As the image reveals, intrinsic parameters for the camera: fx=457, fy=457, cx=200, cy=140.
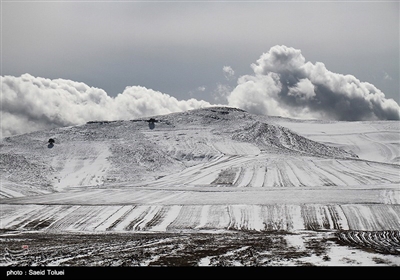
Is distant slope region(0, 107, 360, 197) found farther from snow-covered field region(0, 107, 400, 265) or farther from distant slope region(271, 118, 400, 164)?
distant slope region(271, 118, 400, 164)

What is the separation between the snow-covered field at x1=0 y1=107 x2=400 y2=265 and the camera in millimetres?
30766

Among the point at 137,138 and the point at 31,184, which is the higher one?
the point at 137,138

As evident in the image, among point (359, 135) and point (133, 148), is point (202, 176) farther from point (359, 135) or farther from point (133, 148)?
point (359, 135)

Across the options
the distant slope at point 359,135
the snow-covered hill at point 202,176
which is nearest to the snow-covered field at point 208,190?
the snow-covered hill at point 202,176

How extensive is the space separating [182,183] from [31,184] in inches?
999

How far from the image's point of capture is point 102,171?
88.1 m

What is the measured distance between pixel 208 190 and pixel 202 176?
46.3ft

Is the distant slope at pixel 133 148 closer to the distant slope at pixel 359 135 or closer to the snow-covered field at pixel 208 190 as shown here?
the snow-covered field at pixel 208 190

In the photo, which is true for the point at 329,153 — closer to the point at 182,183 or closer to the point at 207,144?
the point at 207,144

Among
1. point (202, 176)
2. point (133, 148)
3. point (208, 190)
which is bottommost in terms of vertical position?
point (208, 190)

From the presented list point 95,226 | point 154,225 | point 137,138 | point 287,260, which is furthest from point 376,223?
point 137,138

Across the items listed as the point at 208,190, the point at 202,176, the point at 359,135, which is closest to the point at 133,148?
the point at 202,176

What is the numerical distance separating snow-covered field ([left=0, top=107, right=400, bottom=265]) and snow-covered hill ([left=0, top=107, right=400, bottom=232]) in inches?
8.5

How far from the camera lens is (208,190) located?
68125mm
